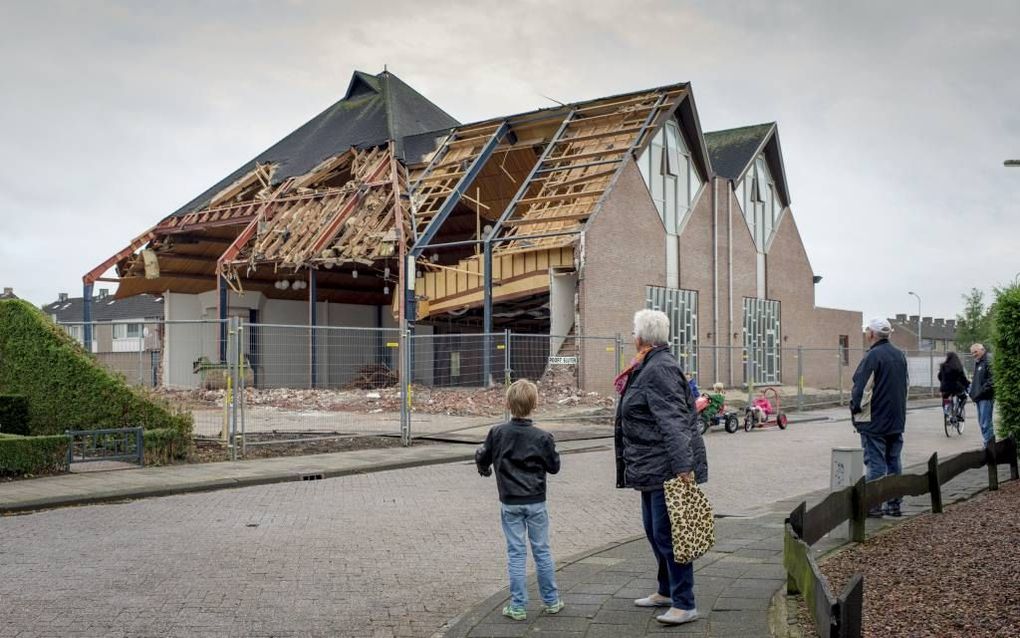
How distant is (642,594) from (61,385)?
1135 cm

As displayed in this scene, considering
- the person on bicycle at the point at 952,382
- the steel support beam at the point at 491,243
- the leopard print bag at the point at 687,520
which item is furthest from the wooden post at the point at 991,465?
the steel support beam at the point at 491,243

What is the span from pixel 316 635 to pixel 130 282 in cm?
3462

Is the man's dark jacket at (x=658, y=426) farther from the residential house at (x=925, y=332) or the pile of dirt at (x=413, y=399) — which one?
the residential house at (x=925, y=332)

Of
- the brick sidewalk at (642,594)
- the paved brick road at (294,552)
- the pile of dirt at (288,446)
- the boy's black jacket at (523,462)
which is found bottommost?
the paved brick road at (294,552)

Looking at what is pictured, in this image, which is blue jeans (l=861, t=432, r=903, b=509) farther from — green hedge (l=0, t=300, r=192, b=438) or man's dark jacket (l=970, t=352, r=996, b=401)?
green hedge (l=0, t=300, r=192, b=438)

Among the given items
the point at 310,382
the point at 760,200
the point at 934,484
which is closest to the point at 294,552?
the point at 934,484

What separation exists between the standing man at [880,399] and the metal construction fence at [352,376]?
356 inches

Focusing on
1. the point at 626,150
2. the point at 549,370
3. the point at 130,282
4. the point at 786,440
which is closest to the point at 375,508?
the point at 786,440

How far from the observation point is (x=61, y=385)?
14688 mm

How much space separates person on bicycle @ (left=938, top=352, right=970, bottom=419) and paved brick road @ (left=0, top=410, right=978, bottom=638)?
7.17 m

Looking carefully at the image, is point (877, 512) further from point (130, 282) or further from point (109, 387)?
point (130, 282)

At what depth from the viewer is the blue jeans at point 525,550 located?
→ 5.82m

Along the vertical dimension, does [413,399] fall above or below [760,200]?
below

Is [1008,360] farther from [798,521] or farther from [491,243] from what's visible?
[491,243]
